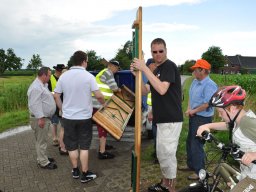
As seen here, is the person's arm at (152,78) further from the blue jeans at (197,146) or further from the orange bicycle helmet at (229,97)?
the blue jeans at (197,146)

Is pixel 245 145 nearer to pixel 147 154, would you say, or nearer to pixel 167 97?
pixel 167 97

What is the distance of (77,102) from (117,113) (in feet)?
5.08

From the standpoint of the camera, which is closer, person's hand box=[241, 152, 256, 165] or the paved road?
person's hand box=[241, 152, 256, 165]

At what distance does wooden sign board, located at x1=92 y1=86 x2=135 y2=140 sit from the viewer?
19.6 ft

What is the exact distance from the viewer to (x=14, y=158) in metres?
7.02

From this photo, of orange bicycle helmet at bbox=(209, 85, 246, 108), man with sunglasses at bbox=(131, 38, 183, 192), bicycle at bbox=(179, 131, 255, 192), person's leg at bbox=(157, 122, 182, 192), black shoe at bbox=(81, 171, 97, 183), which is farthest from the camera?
black shoe at bbox=(81, 171, 97, 183)

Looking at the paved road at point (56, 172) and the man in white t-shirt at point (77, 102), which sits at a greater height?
the man in white t-shirt at point (77, 102)

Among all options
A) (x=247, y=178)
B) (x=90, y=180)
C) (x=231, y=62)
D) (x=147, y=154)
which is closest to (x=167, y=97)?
(x=247, y=178)

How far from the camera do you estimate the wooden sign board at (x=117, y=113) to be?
19.6 ft

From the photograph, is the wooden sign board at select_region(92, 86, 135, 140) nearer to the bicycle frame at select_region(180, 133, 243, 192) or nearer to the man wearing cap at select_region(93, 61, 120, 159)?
the man wearing cap at select_region(93, 61, 120, 159)

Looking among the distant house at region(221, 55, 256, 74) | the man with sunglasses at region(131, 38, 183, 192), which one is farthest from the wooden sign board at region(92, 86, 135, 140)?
the distant house at region(221, 55, 256, 74)

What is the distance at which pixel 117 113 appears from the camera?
6660 mm

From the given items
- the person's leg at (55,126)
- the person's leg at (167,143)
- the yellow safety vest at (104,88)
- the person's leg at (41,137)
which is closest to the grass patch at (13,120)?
the person's leg at (55,126)

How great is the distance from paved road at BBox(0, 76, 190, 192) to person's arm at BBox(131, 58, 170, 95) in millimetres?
2065
